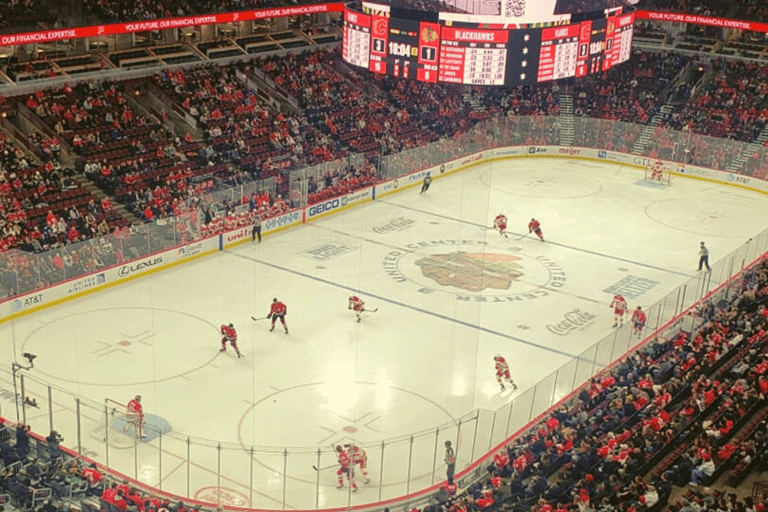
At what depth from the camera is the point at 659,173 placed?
1720 inches

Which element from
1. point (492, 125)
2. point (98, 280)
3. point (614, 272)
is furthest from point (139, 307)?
point (492, 125)

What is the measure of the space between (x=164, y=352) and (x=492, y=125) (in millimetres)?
25305

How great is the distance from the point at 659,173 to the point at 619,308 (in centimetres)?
1830

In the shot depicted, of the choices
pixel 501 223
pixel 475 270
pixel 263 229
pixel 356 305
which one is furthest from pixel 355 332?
pixel 501 223

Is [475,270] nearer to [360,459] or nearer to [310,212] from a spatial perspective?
[310,212]

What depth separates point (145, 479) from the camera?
19.2m

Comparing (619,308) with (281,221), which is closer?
(619,308)

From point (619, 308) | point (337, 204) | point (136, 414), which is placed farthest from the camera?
point (337, 204)

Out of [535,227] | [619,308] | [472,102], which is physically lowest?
[619,308]

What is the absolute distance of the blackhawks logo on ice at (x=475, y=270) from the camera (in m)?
29.9

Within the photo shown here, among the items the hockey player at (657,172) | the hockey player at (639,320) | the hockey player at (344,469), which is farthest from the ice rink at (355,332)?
the hockey player at (657,172)

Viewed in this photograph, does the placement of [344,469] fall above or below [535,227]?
below

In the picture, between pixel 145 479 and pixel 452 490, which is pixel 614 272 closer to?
pixel 452 490

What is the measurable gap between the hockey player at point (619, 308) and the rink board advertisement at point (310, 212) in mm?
12314
